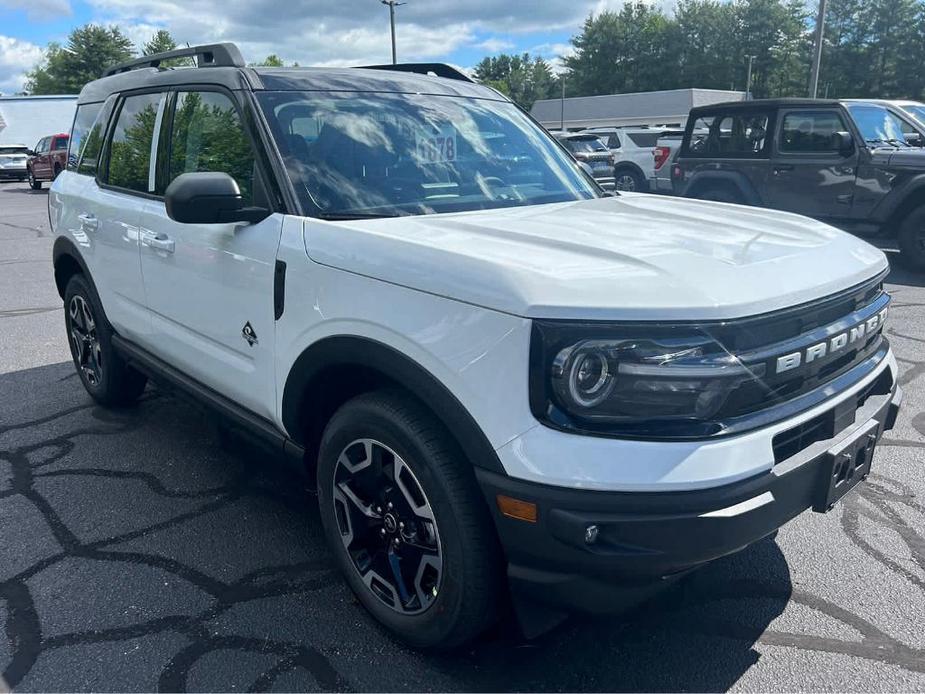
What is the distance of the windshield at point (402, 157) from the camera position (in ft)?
9.43

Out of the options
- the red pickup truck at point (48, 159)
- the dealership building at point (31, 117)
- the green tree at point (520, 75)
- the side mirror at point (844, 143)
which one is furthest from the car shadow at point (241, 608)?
the green tree at point (520, 75)

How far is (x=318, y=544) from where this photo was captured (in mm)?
3230

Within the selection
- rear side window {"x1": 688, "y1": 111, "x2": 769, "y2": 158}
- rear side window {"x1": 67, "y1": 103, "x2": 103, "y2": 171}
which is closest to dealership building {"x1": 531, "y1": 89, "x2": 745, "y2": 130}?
rear side window {"x1": 688, "y1": 111, "x2": 769, "y2": 158}

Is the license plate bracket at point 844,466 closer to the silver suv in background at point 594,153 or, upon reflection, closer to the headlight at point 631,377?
the headlight at point 631,377

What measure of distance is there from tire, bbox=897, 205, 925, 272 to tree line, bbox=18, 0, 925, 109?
57.7 metres

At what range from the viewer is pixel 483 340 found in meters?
2.05

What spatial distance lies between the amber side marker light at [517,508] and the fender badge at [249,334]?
4.29 feet

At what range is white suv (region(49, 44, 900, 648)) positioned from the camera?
6.39 feet

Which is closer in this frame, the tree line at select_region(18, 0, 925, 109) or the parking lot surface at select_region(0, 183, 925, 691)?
the parking lot surface at select_region(0, 183, 925, 691)

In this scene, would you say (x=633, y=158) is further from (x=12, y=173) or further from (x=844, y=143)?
(x=12, y=173)

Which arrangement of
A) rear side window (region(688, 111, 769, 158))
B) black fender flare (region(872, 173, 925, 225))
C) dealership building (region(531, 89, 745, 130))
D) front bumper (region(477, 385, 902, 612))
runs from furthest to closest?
dealership building (region(531, 89, 745, 130)), rear side window (region(688, 111, 769, 158)), black fender flare (region(872, 173, 925, 225)), front bumper (region(477, 385, 902, 612))

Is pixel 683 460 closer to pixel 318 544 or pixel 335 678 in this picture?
pixel 335 678

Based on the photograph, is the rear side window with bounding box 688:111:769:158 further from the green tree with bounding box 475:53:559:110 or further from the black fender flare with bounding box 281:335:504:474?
the green tree with bounding box 475:53:559:110

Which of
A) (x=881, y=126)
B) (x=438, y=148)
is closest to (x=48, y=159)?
(x=881, y=126)
